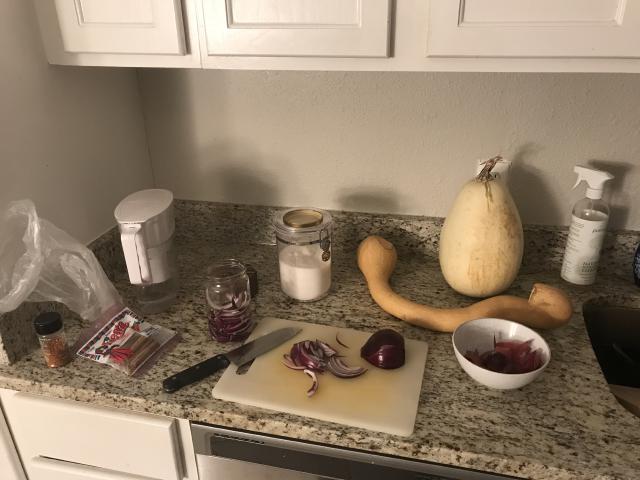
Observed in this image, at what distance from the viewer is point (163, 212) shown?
3.62 ft

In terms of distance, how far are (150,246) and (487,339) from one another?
69cm

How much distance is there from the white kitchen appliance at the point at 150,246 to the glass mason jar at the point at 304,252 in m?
Result: 0.24

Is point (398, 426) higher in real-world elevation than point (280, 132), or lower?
lower

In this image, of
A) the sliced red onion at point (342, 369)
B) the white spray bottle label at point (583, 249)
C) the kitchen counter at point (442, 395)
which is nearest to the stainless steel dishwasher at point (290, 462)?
the kitchen counter at point (442, 395)

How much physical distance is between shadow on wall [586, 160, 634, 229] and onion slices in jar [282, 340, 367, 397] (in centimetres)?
70

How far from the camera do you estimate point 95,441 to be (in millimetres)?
1007

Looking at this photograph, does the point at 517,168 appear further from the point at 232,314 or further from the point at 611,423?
the point at 232,314

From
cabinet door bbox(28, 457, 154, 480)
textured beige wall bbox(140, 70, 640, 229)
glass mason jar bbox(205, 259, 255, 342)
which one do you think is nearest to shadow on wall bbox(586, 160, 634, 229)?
textured beige wall bbox(140, 70, 640, 229)

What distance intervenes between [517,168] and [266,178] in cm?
61

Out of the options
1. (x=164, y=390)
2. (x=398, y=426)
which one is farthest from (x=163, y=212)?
(x=398, y=426)

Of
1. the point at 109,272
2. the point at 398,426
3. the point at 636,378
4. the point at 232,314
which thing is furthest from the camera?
the point at 109,272

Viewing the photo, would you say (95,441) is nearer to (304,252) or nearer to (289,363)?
(289,363)

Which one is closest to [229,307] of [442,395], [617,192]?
[442,395]

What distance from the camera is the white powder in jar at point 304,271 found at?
1.17 metres
